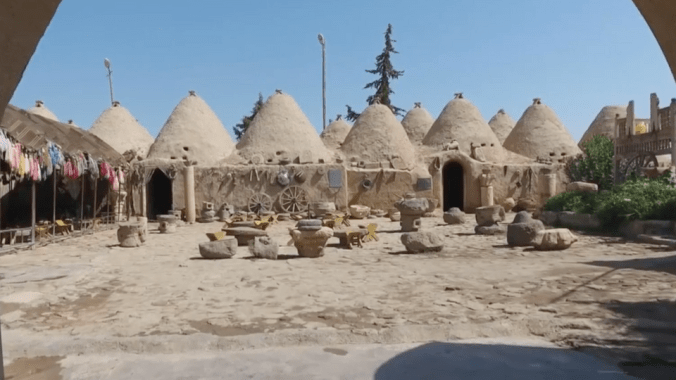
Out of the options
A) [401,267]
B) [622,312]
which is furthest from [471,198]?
[622,312]

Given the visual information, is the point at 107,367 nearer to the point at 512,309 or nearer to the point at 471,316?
the point at 471,316

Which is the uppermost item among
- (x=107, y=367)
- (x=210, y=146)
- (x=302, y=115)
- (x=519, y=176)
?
(x=302, y=115)

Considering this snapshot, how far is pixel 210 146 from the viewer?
22938mm

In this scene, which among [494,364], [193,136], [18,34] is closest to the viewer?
[18,34]

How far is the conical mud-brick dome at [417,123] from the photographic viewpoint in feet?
103

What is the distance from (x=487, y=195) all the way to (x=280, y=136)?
34.0 ft

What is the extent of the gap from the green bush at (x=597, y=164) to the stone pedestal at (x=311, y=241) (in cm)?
1548

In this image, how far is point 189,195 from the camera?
18.5m

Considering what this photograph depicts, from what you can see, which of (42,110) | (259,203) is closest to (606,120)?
(259,203)

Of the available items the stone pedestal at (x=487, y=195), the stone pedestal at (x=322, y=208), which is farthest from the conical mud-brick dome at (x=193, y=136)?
the stone pedestal at (x=487, y=195)

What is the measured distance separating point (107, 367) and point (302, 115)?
21999 mm

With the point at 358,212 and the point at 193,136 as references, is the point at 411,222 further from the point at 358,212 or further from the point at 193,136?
the point at 193,136

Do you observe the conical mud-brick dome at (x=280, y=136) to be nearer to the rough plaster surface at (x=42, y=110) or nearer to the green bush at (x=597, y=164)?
the green bush at (x=597, y=164)

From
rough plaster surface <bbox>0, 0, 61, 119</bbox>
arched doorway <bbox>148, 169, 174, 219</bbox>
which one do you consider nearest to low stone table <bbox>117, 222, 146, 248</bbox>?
rough plaster surface <bbox>0, 0, 61, 119</bbox>
